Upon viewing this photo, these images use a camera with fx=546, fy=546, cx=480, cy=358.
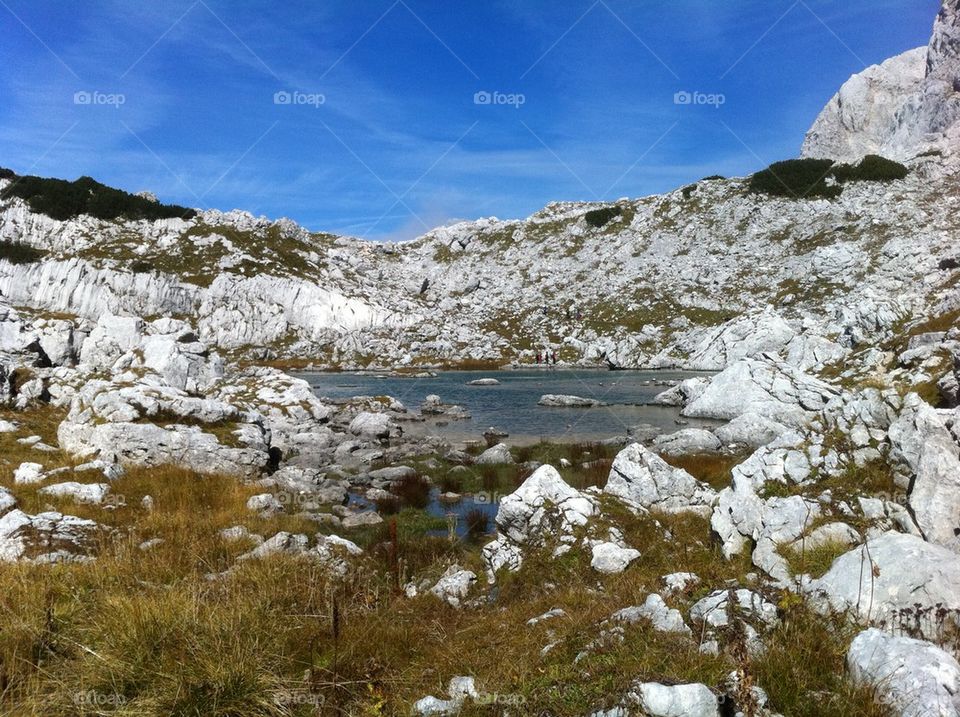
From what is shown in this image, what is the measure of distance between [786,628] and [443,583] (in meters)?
7.70

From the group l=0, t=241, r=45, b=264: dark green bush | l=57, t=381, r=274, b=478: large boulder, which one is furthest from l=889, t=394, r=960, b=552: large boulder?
l=0, t=241, r=45, b=264: dark green bush

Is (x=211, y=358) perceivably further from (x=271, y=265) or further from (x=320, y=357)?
(x=271, y=265)

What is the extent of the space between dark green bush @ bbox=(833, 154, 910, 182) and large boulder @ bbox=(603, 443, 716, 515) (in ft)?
444

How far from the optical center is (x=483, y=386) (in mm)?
75312

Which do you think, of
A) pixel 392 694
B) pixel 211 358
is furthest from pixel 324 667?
pixel 211 358

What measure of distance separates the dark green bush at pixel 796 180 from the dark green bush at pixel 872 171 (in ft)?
10.7

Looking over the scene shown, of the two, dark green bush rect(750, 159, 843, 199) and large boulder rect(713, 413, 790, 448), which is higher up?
dark green bush rect(750, 159, 843, 199)

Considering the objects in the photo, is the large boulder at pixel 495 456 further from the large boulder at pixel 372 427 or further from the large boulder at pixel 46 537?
the large boulder at pixel 46 537

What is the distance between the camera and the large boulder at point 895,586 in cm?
597

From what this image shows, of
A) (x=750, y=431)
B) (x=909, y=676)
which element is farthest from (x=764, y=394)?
(x=909, y=676)

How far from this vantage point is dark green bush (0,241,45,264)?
11781 cm

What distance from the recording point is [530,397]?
201 feet

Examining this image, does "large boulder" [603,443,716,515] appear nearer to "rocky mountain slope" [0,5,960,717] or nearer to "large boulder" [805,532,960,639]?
"rocky mountain slope" [0,5,960,717]

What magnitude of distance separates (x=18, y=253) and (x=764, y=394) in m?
147
